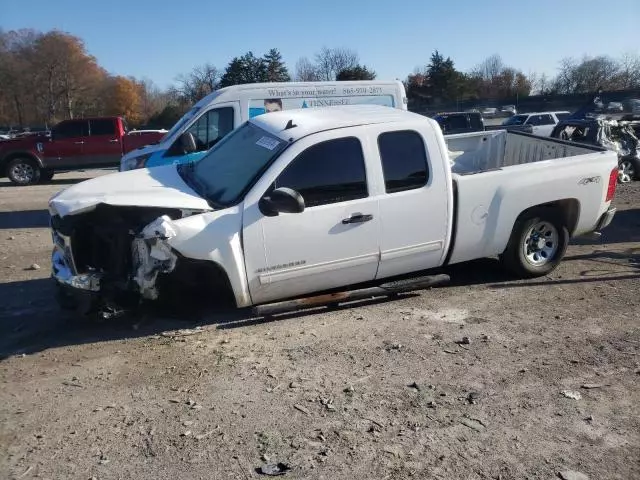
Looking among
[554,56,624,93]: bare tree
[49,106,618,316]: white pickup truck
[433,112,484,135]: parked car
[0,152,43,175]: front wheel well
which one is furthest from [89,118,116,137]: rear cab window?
[554,56,624,93]: bare tree

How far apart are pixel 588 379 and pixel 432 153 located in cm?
241

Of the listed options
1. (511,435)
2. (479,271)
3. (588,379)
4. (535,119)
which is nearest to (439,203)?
(479,271)

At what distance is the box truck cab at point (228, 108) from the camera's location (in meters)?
9.38

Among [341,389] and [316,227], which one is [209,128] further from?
[341,389]

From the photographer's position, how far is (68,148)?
17266 mm

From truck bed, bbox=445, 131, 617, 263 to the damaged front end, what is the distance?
8.96 ft

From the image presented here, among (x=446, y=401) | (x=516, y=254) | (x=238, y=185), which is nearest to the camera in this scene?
(x=446, y=401)

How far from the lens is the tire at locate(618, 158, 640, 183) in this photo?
1380cm

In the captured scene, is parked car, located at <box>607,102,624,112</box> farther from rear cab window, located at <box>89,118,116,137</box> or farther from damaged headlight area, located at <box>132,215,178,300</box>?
damaged headlight area, located at <box>132,215,178,300</box>

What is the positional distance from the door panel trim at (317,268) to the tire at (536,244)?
1.76 meters

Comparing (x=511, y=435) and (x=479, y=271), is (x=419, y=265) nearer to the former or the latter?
(x=479, y=271)

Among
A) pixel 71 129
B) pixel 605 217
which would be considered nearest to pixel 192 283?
pixel 605 217

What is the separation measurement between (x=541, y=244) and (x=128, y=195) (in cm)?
439

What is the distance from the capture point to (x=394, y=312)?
17.3 ft
